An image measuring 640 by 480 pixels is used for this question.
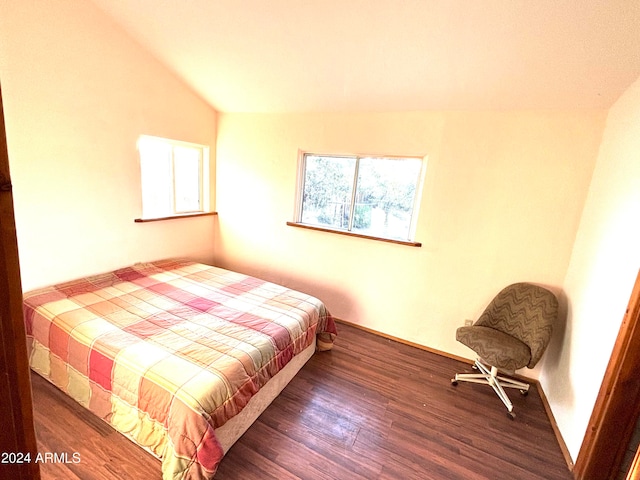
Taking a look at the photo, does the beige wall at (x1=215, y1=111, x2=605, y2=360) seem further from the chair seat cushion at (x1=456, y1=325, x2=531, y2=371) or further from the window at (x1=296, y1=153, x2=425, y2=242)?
the chair seat cushion at (x1=456, y1=325, x2=531, y2=371)

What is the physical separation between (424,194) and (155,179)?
274 cm

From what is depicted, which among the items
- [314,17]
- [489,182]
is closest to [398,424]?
[489,182]

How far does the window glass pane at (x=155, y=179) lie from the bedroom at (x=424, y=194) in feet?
0.57

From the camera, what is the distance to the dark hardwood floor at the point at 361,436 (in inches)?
58.9

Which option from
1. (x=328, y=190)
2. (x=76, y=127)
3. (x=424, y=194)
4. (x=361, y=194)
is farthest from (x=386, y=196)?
(x=76, y=127)

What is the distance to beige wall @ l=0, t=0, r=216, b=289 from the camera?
1.93 metres

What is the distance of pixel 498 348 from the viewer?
6.52ft

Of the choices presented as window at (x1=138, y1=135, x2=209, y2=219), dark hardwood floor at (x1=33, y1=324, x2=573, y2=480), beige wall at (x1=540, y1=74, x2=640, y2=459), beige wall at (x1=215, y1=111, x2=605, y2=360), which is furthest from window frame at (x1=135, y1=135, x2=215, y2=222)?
beige wall at (x1=540, y1=74, x2=640, y2=459)

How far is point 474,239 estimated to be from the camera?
2.41 metres

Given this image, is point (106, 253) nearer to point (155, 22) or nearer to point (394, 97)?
point (155, 22)

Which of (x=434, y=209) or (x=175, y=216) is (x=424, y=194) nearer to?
(x=434, y=209)

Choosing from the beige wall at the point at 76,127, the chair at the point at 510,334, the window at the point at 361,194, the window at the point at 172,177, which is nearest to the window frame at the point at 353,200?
the window at the point at 361,194

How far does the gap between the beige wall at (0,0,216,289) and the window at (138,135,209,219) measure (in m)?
0.18

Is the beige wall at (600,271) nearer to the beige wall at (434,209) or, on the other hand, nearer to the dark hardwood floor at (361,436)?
the beige wall at (434,209)
